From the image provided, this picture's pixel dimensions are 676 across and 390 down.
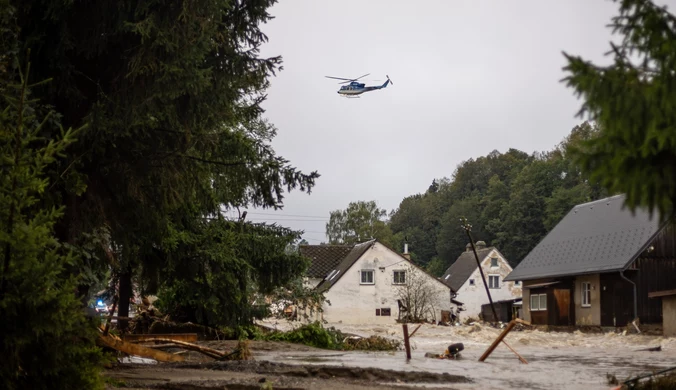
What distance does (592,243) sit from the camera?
5056 cm

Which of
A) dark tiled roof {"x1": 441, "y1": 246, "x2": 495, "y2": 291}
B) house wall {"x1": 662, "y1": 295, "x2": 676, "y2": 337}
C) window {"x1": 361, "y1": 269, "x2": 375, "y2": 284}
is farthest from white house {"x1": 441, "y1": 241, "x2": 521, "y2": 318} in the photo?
house wall {"x1": 662, "y1": 295, "x2": 676, "y2": 337}

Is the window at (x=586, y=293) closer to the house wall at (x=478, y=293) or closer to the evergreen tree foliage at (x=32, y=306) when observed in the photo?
the house wall at (x=478, y=293)

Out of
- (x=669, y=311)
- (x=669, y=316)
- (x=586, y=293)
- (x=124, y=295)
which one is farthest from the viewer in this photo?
(x=586, y=293)

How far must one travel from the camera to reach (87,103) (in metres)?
12.0

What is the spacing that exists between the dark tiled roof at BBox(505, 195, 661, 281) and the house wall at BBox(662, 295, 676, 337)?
6830 mm

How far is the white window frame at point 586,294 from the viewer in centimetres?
4945

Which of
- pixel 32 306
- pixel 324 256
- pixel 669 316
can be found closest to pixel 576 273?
pixel 669 316

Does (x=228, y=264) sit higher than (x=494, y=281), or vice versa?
(x=494, y=281)

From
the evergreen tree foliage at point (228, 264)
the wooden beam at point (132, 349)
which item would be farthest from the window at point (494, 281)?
the wooden beam at point (132, 349)

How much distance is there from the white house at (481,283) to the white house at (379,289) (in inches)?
298

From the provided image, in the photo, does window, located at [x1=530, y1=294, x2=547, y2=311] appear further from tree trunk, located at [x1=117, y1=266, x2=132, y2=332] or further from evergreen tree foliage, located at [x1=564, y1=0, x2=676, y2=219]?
evergreen tree foliage, located at [x1=564, y1=0, x2=676, y2=219]

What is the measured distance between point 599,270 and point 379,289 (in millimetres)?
25602

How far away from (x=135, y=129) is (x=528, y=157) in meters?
134

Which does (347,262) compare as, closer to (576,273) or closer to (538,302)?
(538,302)
